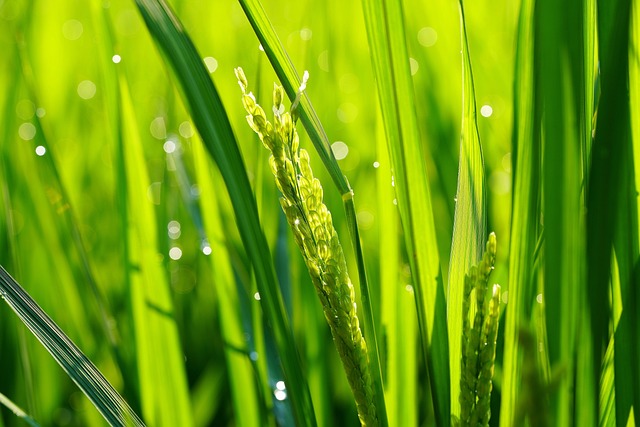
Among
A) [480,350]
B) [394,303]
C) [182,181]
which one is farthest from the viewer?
[182,181]

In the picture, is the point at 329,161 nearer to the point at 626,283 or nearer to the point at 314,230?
the point at 314,230

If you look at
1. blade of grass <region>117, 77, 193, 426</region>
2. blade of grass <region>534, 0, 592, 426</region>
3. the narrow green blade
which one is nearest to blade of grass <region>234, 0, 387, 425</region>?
the narrow green blade

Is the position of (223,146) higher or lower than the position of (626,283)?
higher

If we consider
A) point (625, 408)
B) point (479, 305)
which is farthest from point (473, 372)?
point (625, 408)

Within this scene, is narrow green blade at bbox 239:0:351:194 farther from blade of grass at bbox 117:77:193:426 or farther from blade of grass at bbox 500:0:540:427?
blade of grass at bbox 117:77:193:426

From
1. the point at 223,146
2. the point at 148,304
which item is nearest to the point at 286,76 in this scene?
the point at 223,146

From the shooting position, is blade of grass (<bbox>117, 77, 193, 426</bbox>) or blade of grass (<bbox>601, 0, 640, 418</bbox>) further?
blade of grass (<bbox>117, 77, 193, 426</bbox>)

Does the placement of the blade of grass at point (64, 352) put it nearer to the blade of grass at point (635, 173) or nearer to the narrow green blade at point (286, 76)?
the narrow green blade at point (286, 76)
